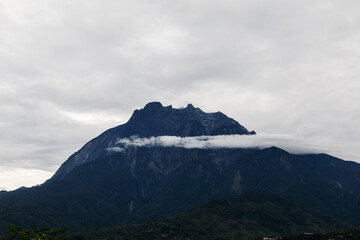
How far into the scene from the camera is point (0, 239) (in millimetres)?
49250

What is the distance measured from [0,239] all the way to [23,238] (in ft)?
9.78

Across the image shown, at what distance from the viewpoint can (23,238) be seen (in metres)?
49.2

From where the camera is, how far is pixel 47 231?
1978 inches

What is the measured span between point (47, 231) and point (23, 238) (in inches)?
116

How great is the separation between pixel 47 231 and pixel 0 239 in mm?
5796
